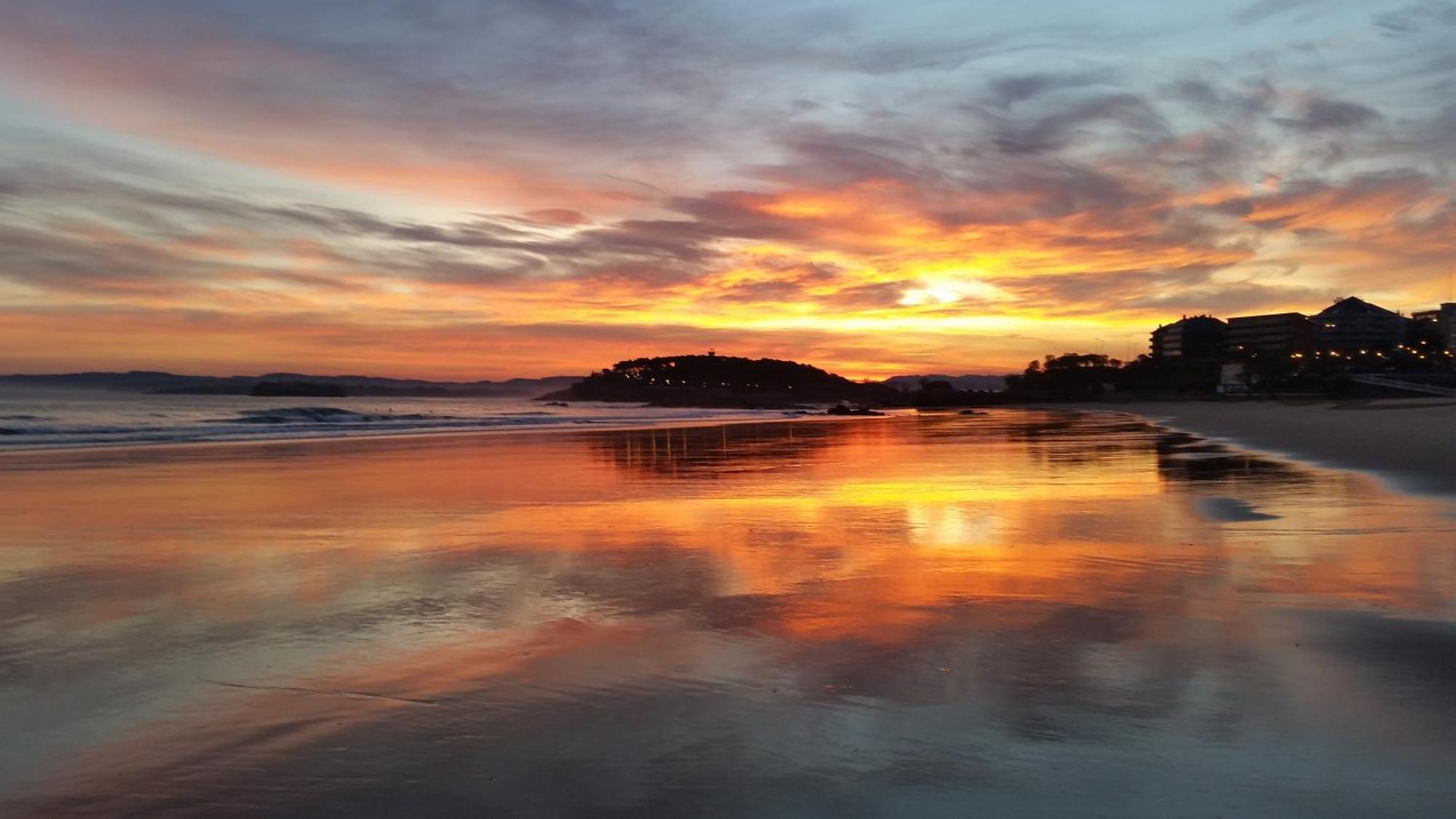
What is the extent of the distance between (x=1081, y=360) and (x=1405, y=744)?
187 m

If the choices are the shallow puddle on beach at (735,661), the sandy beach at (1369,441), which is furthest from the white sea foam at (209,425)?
the sandy beach at (1369,441)

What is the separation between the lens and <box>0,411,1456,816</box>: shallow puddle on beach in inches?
139

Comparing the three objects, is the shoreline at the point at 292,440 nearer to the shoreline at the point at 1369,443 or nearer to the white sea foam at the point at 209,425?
the white sea foam at the point at 209,425

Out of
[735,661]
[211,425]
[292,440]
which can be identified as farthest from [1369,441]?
[211,425]

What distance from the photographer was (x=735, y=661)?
5.14 metres

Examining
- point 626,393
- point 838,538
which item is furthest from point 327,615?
point 626,393

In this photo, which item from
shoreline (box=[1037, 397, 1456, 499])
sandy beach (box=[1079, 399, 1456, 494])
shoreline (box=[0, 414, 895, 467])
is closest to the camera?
shoreline (box=[1037, 397, 1456, 499])

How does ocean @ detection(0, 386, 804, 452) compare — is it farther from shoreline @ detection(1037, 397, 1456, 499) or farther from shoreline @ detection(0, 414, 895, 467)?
shoreline @ detection(1037, 397, 1456, 499)

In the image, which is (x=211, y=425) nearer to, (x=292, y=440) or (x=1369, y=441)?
(x=292, y=440)

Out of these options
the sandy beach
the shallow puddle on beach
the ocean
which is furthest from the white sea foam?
the sandy beach

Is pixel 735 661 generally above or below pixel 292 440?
below

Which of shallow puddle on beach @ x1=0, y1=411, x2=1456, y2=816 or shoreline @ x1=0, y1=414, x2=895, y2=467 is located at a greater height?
shoreline @ x1=0, y1=414, x2=895, y2=467

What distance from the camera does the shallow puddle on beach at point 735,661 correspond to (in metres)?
3.54

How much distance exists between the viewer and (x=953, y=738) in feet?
12.9
